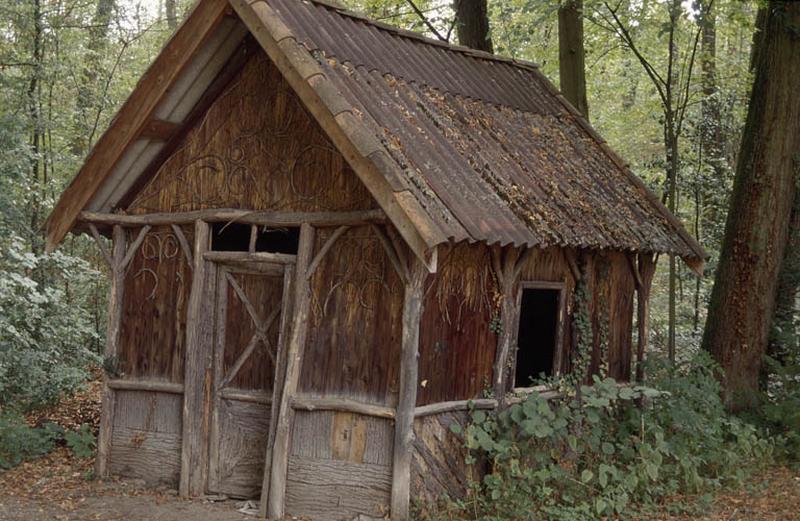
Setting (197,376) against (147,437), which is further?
(147,437)

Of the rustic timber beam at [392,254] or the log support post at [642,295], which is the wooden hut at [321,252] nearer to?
the rustic timber beam at [392,254]

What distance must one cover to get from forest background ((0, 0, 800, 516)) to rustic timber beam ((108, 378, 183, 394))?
1690mm

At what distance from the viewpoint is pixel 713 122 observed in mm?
17578

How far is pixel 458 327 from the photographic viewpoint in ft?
27.3

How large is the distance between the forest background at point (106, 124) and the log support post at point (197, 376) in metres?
2.33

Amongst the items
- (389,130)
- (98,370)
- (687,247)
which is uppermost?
(389,130)

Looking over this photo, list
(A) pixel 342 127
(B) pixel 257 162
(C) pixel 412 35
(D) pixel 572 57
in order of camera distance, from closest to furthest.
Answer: (A) pixel 342 127
(B) pixel 257 162
(C) pixel 412 35
(D) pixel 572 57

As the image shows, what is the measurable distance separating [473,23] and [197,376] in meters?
9.68

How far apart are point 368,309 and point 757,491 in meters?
4.91

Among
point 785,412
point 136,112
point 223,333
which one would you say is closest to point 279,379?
point 223,333

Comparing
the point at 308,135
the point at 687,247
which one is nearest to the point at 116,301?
the point at 308,135

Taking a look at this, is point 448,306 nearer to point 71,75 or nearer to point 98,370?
point 71,75

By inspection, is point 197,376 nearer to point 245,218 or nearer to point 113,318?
point 113,318

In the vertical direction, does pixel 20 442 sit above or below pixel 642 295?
below
